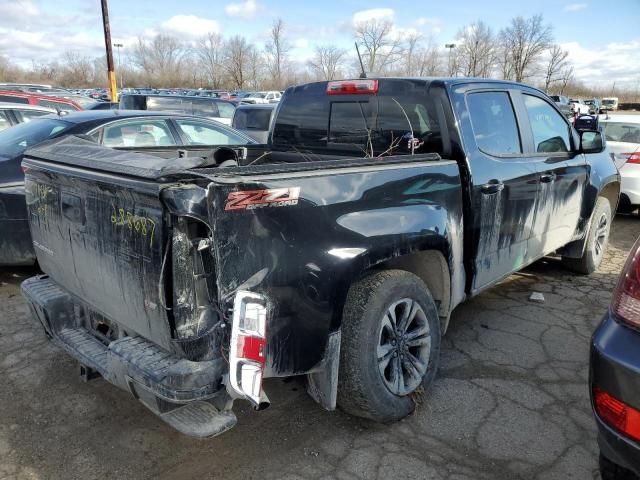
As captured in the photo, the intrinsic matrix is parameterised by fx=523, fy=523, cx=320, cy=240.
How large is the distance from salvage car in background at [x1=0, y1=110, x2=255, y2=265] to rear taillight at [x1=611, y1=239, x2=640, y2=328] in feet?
9.04

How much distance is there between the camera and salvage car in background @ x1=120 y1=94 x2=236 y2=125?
39.5ft

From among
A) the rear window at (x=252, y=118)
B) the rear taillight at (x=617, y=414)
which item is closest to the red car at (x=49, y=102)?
the rear window at (x=252, y=118)

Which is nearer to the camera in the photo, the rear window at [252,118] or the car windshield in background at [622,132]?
the car windshield in background at [622,132]

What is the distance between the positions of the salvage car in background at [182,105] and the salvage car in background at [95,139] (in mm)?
4291

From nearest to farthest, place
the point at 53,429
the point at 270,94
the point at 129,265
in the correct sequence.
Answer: the point at 129,265 → the point at 53,429 → the point at 270,94

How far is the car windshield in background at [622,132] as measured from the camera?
844cm

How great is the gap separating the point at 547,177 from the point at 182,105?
12163 mm

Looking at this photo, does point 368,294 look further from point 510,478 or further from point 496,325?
point 496,325

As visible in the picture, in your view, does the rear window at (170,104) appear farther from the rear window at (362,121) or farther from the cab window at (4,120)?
the rear window at (362,121)

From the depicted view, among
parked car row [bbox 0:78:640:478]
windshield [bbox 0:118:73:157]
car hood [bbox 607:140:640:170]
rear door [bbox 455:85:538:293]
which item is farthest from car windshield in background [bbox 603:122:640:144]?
windshield [bbox 0:118:73:157]

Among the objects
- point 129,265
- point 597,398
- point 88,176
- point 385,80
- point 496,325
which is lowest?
point 496,325

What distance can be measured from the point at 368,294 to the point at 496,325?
207 centimetres

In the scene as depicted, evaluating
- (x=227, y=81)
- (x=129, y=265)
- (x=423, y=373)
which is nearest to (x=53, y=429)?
(x=129, y=265)

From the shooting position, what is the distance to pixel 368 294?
271cm
